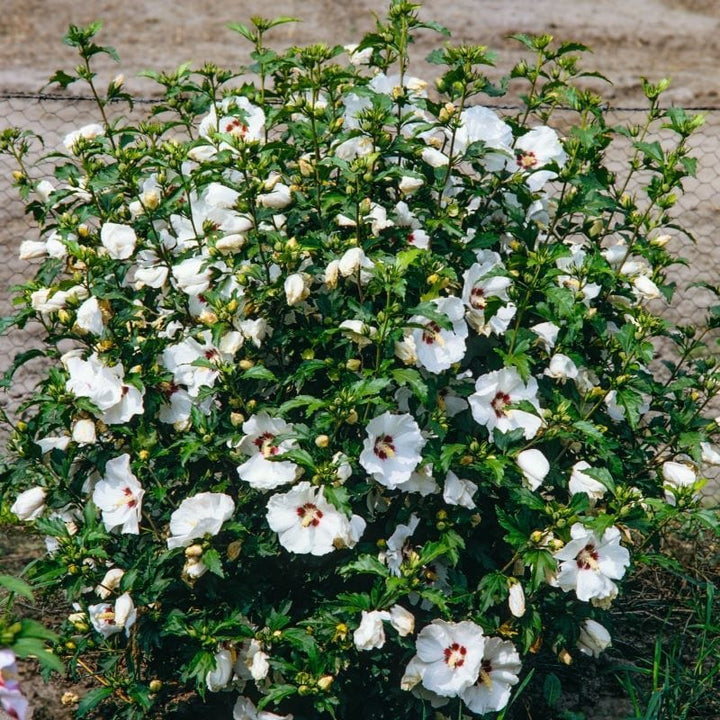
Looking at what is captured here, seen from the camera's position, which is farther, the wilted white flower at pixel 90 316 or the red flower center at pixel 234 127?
the red flower center at pixel 234 127

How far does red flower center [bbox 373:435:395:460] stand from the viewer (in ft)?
7.86

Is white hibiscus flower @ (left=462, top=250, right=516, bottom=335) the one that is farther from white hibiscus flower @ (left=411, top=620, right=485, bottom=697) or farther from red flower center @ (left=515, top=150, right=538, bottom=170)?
white hibiscus flower @ (left=411, top=620, right=485, bottom=697)

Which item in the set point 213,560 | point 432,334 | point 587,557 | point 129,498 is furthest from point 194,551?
point 587,557

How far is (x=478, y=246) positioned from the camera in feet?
8.65

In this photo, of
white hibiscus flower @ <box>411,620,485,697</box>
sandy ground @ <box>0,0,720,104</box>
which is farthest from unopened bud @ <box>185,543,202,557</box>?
sandy ground @ <box>0,0,720,104</box>

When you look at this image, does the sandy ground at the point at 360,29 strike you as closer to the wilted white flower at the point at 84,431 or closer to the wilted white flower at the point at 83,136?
the wilted white flower at the point at 83,136

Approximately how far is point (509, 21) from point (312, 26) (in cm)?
161

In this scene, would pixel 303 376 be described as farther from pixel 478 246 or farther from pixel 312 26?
pixel 312 26

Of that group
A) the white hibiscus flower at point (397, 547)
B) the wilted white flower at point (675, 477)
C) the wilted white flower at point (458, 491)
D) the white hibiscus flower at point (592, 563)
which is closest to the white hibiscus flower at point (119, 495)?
the white hibiscus flower at point (397, 547)

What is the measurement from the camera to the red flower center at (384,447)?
2.39m

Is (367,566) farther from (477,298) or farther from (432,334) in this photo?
(477,298)

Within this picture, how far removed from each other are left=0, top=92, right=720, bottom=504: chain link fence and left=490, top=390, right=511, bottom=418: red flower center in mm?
1926

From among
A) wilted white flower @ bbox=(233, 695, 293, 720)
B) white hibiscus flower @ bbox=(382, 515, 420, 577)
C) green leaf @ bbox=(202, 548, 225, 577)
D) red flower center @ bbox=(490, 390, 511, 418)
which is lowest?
wilted white flower @ bbox=(233, 695, 293, 720)

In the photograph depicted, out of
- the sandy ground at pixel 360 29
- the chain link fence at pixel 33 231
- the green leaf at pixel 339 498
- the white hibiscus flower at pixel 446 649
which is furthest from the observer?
the sandy ground at pixel 360 29
